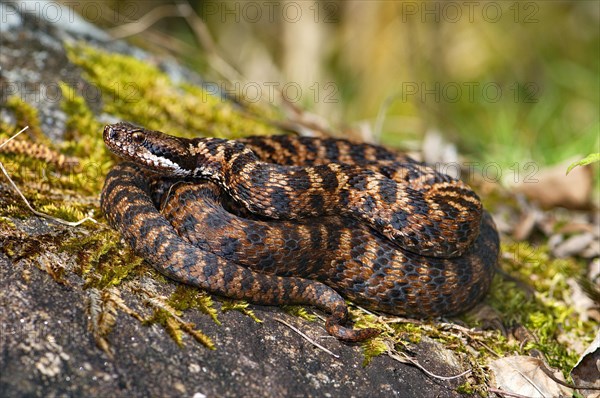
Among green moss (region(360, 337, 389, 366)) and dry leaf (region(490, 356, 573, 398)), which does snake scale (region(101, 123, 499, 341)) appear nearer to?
green moss (region(360, 337, 389, 366))

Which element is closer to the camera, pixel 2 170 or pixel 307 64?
pixel 2 170

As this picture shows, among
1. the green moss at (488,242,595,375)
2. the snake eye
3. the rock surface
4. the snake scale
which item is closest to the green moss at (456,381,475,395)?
the rock surface

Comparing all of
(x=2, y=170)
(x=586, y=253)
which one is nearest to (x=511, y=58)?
(x=586, y=253)

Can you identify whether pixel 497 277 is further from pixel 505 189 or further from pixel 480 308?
pixel 505 189

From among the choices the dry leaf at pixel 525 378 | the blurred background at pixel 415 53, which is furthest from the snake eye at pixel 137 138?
the blurred background at pixel 415 53

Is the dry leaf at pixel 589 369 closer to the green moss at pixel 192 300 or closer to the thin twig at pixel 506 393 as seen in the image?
the thin twig at pixel 506 393

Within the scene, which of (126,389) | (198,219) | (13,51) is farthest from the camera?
(13,51)
